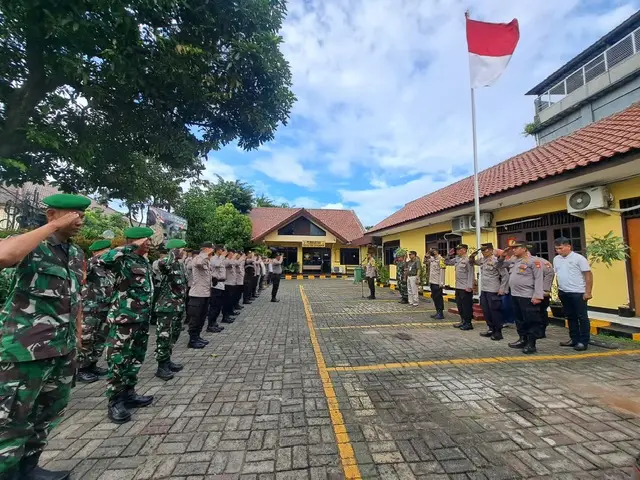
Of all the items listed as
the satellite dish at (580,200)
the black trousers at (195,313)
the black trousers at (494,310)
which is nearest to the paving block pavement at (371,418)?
the black trousers at (195,313)

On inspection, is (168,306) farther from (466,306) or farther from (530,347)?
(466,306)

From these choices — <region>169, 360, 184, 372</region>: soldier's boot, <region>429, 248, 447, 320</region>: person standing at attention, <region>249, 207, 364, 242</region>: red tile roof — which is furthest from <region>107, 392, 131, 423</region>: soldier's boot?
<region>249, 207, 364, 242</region>: red tile roof

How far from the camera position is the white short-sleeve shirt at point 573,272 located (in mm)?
4703

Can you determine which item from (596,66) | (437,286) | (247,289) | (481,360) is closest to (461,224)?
(437,286)

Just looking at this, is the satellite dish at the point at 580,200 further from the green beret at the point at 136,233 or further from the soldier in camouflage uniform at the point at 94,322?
the soldier in camouflage uniform at the point at 94,322

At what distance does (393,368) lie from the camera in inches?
159

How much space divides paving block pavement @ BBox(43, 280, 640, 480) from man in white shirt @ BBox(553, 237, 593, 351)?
10.2 inches

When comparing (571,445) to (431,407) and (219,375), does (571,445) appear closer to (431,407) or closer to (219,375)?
(431,407)

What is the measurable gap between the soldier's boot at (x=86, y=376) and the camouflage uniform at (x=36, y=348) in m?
2.14

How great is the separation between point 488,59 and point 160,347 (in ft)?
29.1

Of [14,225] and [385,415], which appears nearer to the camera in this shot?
[385,415]

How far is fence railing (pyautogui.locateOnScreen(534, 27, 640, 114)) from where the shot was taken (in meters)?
13.8

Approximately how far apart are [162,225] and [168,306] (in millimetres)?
6482

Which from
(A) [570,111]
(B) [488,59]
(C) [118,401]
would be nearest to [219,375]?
(C) [118,401]
